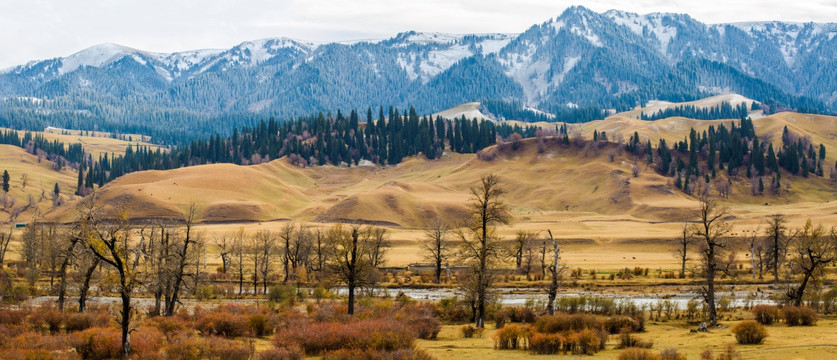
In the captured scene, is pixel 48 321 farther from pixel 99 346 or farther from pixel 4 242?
pixel 4 242

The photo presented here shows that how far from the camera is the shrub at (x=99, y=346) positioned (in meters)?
33.5

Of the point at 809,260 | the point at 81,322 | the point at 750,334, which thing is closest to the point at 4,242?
the point at 81,322

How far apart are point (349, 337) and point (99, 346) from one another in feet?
38.1

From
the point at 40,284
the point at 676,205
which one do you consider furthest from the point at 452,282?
the point at 676,205

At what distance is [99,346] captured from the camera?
110 ft

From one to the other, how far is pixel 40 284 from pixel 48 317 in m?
Result: 47.5

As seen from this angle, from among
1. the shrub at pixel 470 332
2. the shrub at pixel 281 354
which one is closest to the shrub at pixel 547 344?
the shrub at pixel 470 332

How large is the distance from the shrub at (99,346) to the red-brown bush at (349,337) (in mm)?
7443

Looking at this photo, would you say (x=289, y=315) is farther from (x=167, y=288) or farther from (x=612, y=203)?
(x=612, y=203)

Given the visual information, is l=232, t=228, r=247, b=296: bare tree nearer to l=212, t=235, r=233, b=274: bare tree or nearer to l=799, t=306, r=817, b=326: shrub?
l=212, t=235, r=233, b=274: bare tree

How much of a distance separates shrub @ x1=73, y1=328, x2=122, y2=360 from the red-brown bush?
24.4 feet

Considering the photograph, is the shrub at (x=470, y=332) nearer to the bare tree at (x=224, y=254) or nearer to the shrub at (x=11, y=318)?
the shrub at (x=11, y=318)

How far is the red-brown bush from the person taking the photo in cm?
3372

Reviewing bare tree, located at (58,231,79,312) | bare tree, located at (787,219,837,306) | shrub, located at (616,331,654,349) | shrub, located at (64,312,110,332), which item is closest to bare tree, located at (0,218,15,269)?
bare tree, located at (58,231,79,312)
